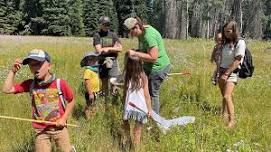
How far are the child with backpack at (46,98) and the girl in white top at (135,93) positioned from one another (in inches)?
48.7

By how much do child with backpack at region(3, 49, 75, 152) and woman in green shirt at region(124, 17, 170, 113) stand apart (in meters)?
1.46

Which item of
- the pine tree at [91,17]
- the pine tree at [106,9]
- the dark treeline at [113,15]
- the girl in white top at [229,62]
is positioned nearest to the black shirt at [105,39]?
the girl in white top at [229,62]

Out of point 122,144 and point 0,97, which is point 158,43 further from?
point 0,97

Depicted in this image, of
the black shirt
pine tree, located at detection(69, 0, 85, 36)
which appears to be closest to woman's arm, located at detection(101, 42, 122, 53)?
the black shirt

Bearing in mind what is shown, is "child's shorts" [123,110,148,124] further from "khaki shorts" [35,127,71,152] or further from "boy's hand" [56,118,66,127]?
"boy's hand" [56,118,66,127]

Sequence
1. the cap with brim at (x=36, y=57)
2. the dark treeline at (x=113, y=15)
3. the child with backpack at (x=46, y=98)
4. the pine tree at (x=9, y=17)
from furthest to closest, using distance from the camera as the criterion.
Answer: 1. the pine tree at (x=9, y=17)
2. the dark treeline at (x=113, y=15)
3. the child with backpack at (x=46, y=98)
4. the cap with brim at (x=36, y=57)

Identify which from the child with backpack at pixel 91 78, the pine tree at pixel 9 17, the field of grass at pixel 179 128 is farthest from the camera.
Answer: the pine tree at pixel 9 17

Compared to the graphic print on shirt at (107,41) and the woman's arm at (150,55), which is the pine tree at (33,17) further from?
the woman's arm at (150,55)

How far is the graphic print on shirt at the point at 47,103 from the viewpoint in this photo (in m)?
4.96

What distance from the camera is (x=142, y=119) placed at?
6.16 metres

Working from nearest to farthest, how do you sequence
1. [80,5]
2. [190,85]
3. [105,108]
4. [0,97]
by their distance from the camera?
[105,108]
[0,97]
[190,85]
[80,5]

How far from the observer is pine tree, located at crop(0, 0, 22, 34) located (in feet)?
236

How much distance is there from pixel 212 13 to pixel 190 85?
228ft

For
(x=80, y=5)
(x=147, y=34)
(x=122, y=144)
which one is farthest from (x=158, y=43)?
(x=80, y=5)
